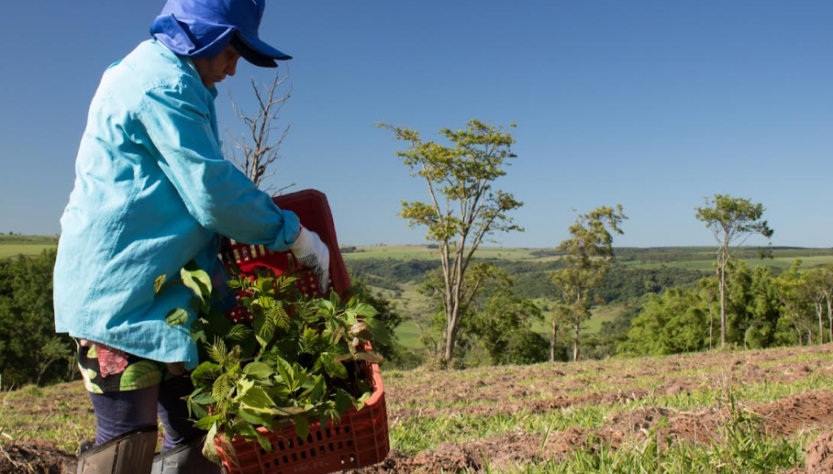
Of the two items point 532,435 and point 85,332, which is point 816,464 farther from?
point 85,332

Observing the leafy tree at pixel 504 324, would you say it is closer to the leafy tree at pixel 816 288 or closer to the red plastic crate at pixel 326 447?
the leafy tree at pixel 816 288

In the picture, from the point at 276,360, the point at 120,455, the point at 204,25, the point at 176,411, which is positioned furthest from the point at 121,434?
the point at 204,25

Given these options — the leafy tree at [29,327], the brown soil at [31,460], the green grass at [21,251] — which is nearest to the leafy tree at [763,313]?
the leafy tree at [29,327]

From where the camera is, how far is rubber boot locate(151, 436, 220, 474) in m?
2.15

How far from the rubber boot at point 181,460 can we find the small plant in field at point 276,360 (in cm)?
42

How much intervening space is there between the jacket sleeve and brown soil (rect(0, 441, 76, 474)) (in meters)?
2.23

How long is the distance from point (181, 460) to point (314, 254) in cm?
90

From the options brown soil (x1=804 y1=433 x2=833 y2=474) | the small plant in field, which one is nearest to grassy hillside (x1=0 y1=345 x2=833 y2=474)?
brown soil (x1=804 y1=433 x2=833 y2=474)

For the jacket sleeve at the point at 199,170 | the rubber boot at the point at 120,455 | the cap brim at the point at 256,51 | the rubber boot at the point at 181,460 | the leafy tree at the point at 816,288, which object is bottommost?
the leafy tree at the point at 816,288

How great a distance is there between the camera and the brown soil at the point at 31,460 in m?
3.08

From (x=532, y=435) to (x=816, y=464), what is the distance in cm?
152

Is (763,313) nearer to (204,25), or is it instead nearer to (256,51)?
(256,51)

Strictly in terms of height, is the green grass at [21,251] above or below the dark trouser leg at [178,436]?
above

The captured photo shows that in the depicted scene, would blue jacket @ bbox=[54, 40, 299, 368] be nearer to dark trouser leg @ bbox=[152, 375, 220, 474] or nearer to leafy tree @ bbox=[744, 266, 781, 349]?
dark trouser leg @ bbox=[152, 375, 220, 474]
